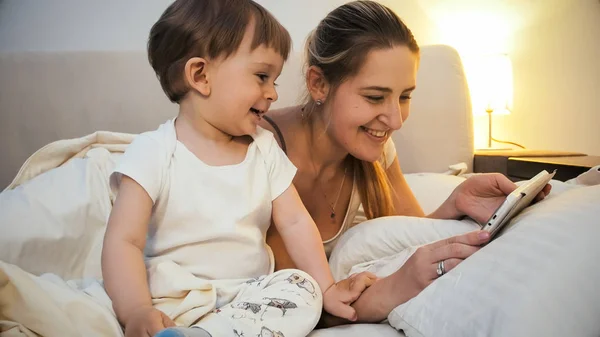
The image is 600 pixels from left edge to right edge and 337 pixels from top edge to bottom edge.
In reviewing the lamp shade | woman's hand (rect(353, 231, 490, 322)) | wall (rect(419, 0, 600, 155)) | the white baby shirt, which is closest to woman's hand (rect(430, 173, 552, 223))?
woman's hand (rect(353, 231, 490, 322))

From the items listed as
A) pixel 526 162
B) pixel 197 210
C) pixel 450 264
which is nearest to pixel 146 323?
pixel 197 210

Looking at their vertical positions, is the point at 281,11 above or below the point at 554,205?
above

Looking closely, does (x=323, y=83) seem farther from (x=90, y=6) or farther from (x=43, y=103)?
(x=90, y=6)

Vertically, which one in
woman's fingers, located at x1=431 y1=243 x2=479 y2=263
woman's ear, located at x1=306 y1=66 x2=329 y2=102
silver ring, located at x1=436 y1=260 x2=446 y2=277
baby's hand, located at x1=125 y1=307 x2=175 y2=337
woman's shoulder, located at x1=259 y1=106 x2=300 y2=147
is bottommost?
baby's hand, located at x1=125 y1=307 x2=175 y2=337

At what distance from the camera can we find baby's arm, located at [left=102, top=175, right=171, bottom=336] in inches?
35.2

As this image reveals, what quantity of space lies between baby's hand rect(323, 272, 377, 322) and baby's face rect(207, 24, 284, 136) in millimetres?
351

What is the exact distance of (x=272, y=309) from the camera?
90cm

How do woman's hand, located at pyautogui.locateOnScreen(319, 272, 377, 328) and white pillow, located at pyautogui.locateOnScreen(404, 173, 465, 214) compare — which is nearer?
woman's hand, located at pyautogui.locateOnScreen(319, 272, 377, 328)

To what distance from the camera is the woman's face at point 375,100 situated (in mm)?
1318

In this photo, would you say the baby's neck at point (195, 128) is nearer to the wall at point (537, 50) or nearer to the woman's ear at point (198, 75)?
the woman's ear at point (198, 75)

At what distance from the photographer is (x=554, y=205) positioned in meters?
0.96

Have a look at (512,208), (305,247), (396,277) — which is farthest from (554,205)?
(305,247)

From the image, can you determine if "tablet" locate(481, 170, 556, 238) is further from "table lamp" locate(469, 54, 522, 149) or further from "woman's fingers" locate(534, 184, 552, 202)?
"table lamp" locate(469, 54, 522, 149)

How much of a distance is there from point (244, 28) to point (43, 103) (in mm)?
1181
